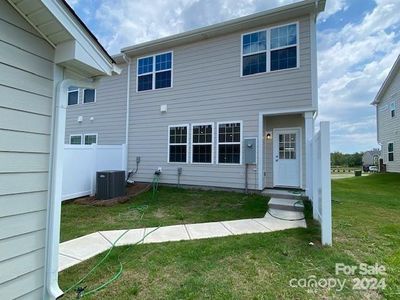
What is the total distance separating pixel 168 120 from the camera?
9.41 meters

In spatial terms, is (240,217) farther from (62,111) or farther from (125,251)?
(62,111)

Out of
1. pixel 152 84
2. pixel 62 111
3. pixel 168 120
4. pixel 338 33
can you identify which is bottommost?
pixel 62 111

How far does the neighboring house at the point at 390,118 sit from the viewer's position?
586 inches

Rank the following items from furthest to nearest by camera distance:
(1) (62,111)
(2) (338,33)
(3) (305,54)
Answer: (2) (338,33) → (3) (305,54) → (1) (62,111)

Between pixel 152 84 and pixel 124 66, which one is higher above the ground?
pixel 124 66

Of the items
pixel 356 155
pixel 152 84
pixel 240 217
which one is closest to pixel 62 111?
pixel 240 217

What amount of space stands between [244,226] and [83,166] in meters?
5.63

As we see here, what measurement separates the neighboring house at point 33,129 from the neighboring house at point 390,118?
17.4 m

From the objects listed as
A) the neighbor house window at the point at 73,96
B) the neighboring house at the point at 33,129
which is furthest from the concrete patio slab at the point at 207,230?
the neighbor house window at the point at 73,96

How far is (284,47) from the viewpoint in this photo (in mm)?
7641

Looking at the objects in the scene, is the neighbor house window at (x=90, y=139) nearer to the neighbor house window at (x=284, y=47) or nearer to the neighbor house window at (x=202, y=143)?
the neighbor house window at (x=202, y=143)

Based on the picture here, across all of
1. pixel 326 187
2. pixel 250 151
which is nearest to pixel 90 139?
pixel 250 151

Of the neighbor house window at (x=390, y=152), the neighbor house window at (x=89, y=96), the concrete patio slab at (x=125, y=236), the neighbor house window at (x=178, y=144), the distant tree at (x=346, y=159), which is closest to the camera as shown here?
the concrete patio slab at (x=125, y=236)

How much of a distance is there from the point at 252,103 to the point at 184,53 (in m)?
3.36
